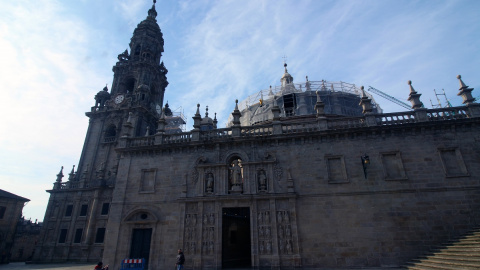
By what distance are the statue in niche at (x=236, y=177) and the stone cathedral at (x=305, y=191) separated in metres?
0.08

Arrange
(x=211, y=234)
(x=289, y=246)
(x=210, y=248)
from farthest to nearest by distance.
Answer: (x=211, y=234) < (x=210, y=248) < (x=289, y=246)

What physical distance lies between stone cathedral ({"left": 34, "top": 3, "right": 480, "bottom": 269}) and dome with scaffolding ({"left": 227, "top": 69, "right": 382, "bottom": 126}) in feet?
23.7

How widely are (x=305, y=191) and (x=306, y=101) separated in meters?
12.9

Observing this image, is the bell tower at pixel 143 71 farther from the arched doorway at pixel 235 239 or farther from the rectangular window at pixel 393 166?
the rectangular window at pixel 393 166

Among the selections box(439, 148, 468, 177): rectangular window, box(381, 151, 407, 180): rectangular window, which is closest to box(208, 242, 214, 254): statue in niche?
box(381, 151, 407, 180): rectangular window

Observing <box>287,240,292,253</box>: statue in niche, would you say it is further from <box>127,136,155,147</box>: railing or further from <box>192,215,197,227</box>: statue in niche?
<box>127,136,155,147</box>: railing

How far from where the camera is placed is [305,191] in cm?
1783

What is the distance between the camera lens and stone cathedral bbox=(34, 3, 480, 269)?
16047 mm

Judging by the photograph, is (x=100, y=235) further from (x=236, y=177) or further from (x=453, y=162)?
(x=453, y=162)


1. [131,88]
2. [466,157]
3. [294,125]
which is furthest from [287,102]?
[131,88]

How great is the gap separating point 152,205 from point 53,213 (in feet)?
72.3

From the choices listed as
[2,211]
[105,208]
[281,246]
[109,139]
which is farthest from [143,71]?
[281,246]

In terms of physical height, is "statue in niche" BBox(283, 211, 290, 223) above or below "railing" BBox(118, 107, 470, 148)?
below

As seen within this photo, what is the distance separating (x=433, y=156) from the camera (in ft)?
56.1
